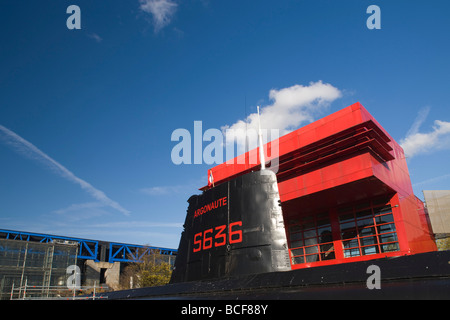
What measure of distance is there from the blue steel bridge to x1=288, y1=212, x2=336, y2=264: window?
32700 mm

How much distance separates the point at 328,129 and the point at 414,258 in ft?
57.7

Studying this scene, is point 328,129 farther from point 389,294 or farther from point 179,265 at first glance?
point 389,294

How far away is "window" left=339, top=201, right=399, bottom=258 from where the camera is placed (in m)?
20.0

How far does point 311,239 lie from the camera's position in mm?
24031

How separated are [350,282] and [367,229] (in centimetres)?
1773

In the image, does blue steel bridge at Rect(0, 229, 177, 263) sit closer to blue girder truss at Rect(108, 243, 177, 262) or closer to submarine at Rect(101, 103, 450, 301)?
blue girder truss at Rect(108, 243, 177, 262)

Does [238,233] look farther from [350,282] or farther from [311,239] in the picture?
[311,239]

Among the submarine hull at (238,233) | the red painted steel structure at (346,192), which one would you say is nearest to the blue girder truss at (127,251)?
the red painted steel structure at (346,192)

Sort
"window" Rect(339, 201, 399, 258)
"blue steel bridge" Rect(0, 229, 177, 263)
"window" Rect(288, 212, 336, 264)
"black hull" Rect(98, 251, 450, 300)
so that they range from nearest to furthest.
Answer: "black hull" Rect(98, 251, 450, 300)
"window" Rect(339, 201, 399, 258)
"window" Rect(288, 212, 336, 264)
"blue steel bridge" Rect(0, 229, 177, 263)

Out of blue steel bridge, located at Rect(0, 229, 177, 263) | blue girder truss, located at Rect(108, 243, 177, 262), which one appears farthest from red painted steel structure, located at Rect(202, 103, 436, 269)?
blue steel bridge, located at Rect(0, 229, 177, 263)

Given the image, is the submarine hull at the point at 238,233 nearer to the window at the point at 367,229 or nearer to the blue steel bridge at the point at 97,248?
the window at the point at 367,229

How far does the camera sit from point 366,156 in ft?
59.8

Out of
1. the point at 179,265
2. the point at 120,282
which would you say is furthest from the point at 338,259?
the point at 120,282
